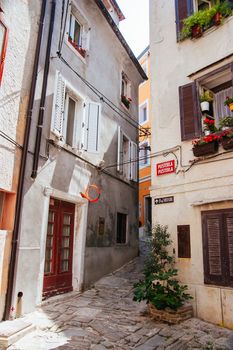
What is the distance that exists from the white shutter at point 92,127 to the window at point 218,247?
4.04m

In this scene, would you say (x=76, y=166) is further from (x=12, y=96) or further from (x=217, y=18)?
(x=217, y=18)

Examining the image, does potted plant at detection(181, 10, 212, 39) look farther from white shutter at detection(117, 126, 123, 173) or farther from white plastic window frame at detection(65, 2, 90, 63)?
white shutter at detection(117, 126, 123, 173)

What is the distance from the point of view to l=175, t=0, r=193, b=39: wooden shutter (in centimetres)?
812

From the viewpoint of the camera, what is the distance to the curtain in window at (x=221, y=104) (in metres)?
7.12

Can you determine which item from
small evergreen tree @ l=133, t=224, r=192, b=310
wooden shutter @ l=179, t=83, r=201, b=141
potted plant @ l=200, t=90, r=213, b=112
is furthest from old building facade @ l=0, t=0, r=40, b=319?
potted plant @ l=200, t=90, r=213, b=112

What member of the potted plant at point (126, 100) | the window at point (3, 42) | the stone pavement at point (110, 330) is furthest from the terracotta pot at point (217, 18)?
the stone pavement at point (110, 330)

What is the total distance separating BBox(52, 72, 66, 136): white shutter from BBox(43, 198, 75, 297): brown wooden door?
6.17ft

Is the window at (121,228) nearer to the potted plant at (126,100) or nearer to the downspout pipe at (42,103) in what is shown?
the potted plant at (126,100)

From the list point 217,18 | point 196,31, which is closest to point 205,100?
point 196,31

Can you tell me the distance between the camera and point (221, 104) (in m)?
7.31

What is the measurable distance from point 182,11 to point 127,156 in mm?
5614

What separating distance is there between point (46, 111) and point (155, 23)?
4.34m

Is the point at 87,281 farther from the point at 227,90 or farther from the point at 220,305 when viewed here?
the point at 227,90

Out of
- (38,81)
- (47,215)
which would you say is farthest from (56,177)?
(38,81)
